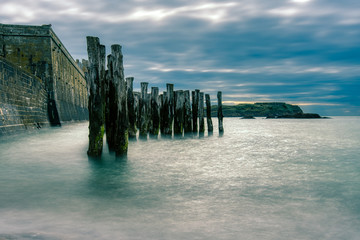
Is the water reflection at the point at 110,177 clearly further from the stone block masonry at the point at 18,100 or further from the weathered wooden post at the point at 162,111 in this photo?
the weathered wooden post at the point at 162,111

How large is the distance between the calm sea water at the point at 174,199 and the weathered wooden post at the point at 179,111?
7.84 metres

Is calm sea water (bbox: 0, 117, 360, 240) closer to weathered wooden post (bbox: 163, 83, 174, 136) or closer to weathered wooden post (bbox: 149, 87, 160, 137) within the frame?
weathered wooden post (bbox: 149, 87, 160, 137)

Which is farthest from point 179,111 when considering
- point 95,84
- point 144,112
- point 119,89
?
point 95,84

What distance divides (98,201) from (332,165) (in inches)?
247

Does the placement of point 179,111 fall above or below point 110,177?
above

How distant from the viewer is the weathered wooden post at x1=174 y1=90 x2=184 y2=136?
52.6ft

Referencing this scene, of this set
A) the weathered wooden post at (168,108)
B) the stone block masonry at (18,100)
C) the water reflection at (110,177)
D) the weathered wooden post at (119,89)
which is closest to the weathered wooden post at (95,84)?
the weathered wooden post at (119,89)

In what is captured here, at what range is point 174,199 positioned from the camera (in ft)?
15.4

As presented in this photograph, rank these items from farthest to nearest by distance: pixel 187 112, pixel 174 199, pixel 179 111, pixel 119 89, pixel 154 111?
pixel 187 112 → pixel 179 111 → pixel 154 111 → pixel 119 89 → pixel 174 199

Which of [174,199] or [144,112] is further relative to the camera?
[144,112]

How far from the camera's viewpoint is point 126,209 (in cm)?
411

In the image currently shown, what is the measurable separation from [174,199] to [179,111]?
11.6 m

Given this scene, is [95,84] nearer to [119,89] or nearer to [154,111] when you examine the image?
[119,89]

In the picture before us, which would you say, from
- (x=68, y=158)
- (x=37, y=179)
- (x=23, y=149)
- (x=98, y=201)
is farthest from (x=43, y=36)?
(x=98, y=201)
